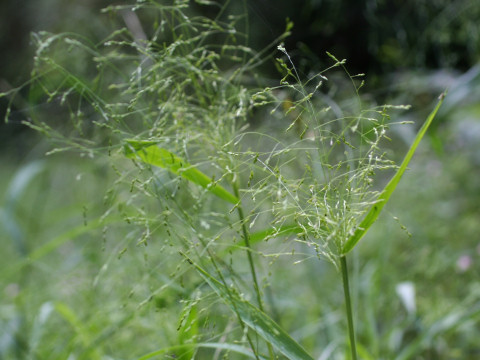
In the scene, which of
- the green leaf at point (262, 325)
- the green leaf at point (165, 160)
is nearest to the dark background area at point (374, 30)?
the green leaf at point (165, 160)

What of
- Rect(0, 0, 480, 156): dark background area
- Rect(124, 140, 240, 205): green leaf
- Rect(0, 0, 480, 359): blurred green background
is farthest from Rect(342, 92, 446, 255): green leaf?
Rect(0, 0, 480, 156): dark background area

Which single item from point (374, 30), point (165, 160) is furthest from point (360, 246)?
point (374, 30)

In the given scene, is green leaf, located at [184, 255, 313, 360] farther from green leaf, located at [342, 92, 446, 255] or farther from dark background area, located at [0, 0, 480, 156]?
dark background area, located at [0, 0, 480, 156]

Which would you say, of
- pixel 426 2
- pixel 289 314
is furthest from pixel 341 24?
pixel 289 314

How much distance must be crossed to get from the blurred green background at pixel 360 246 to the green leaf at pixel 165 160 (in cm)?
14

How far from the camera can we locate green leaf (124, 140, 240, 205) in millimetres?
699

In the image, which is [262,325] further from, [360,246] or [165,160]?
[360,246]

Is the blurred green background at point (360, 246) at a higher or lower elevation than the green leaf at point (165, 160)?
lower

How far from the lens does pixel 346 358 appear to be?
1.14m

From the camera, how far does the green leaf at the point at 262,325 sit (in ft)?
2.04

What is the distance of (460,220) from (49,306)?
1577 millimetres

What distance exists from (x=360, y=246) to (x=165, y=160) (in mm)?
1460

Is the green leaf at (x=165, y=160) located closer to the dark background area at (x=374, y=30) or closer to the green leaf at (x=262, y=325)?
the green leaf at (x=262, y=325)

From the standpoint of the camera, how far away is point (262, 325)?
0.64 m
